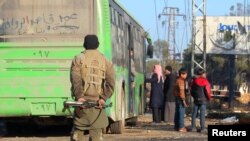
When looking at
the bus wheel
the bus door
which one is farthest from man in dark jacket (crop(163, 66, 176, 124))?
the bus wheel

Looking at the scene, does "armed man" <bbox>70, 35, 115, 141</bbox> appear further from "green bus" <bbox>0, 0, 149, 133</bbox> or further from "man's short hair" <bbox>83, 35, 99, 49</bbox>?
"green bus" <bbox>0, 0, 149, 133</bbox>

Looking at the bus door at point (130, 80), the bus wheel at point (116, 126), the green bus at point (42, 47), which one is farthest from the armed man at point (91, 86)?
the bus door at point (130, 80)

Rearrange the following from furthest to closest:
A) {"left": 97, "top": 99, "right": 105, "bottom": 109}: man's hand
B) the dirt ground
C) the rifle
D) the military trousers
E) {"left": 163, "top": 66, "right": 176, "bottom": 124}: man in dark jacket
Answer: {"left": 163, "top": 66, "right": 176, "bottom": 124}: man in dark jacket < the dirt ground < the military trousers < {"left": 97, "top": 99, "right": 105, "bottom": 109}: man's hand < the rifle

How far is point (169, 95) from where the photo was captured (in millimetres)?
21141

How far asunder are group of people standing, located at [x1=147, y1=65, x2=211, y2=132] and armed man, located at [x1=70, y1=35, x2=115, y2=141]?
8.55 metres

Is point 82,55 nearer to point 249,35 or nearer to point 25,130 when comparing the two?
point 25,130

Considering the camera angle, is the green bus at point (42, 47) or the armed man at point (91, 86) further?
the green bus at point (42, 47)

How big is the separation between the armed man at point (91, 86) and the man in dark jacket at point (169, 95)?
11.5 metres

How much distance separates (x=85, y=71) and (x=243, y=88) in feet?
223

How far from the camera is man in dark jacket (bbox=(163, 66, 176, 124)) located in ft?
66.8

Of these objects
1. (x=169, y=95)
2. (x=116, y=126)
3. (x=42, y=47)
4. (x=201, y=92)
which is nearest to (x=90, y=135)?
(x=42, y=47)

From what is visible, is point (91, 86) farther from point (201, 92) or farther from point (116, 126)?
point (201, 92)

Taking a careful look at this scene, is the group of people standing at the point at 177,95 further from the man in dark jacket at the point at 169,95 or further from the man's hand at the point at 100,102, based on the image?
the man's hand at the point at 100,102

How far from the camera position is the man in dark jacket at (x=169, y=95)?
66.8 ft
